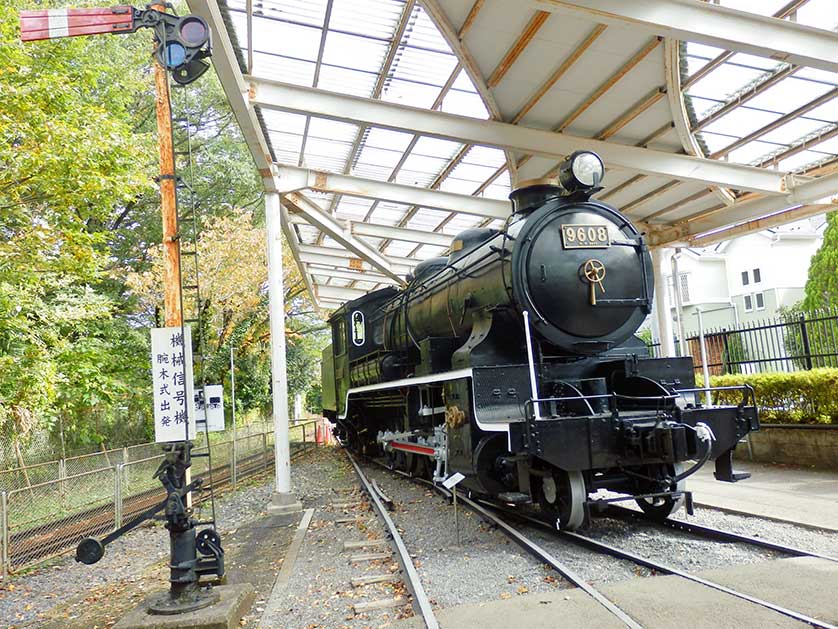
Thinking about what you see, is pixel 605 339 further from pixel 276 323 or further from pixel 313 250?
pixel 313 250

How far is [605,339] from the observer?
6348mm

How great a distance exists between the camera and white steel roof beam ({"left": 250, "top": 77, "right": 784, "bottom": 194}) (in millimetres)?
9039

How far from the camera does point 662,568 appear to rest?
469 cm

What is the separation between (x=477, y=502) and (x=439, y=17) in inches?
244

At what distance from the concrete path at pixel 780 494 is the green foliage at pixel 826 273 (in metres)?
17.9

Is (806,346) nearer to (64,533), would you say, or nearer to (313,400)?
(64,533)

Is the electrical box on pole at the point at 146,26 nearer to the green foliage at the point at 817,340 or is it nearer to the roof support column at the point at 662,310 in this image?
the green foliage at the point at 817,340

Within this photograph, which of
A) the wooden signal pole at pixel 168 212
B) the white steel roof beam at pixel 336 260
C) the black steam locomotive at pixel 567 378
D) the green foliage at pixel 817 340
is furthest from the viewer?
the white steel roof beam at pixel 336 260

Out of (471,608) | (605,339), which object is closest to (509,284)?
(605,339)

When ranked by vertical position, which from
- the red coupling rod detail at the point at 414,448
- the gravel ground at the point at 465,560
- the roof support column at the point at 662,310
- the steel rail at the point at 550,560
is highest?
the roof support column at the point at 662,310

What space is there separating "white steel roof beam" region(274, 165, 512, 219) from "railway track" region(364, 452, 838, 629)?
248 inches

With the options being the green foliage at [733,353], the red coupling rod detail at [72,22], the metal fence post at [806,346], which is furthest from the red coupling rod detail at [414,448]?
the metal fence post at [806,346]

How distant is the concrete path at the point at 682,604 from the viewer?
3.70 meters

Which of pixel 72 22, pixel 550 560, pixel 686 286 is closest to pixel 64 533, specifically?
pixel 72 22
